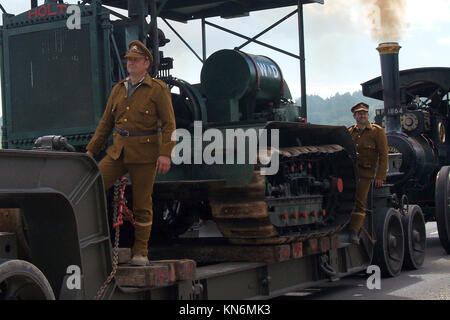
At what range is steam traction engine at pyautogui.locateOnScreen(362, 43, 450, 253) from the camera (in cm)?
1381

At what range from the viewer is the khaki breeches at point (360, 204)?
9562 millimetres

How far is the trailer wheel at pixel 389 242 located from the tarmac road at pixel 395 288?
149 mm

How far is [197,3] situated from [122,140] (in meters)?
3.86

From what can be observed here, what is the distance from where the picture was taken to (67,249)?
5.21 metres

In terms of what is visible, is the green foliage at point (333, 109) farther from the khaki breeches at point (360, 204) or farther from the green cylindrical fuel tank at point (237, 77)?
the green cylindrical fuel tank at point (237, 77)

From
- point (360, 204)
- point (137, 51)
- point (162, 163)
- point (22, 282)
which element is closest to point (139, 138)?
point (162, 163)

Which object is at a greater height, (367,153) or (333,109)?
(333,109)

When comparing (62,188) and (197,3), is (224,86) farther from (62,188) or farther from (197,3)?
(62,188)

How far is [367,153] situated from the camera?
33.3ft

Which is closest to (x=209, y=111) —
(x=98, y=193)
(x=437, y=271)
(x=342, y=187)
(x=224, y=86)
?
(x=224, y=86)

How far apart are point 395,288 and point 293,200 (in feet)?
6.76
